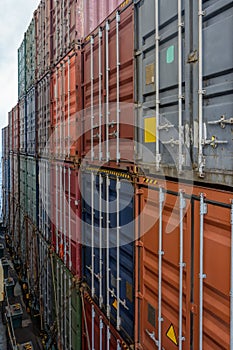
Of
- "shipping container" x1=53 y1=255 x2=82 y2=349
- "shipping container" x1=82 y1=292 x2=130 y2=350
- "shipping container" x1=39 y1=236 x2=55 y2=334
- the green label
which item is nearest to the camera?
the green label

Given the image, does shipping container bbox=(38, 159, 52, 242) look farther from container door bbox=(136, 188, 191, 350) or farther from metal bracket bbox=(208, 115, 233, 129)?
metal bracket bbox=(208, 115, 233, 129)

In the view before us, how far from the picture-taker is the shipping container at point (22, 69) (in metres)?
14.6

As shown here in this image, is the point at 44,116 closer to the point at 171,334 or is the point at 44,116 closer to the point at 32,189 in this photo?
the point at 32,189

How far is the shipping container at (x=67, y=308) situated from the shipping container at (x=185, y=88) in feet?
14.8

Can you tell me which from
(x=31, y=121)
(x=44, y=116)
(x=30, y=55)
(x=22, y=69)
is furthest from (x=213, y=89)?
(x=22, y=69)

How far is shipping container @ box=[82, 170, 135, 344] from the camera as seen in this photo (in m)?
5.28

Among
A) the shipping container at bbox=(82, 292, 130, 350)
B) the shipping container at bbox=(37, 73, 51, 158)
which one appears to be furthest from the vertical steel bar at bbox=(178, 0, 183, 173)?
the shipping container at bbox=(37, 73, 51, 158)

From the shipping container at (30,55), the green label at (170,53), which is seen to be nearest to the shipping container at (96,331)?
the green label at (170,53)

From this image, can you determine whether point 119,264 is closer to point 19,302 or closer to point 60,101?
point 60,101

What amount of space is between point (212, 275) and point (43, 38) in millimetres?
10090

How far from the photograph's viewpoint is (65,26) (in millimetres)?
8258

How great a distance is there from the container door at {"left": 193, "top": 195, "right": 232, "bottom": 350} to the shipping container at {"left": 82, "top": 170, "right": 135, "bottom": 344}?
1.62 metres

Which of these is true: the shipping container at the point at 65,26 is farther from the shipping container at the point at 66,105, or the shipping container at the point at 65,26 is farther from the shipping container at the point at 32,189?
the shipping container at the point at 32,189

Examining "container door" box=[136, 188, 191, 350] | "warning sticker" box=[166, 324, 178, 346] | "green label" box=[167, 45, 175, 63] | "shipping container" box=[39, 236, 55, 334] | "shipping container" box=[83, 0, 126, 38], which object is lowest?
"shipping container" box=[39, 236, 55, 334]
